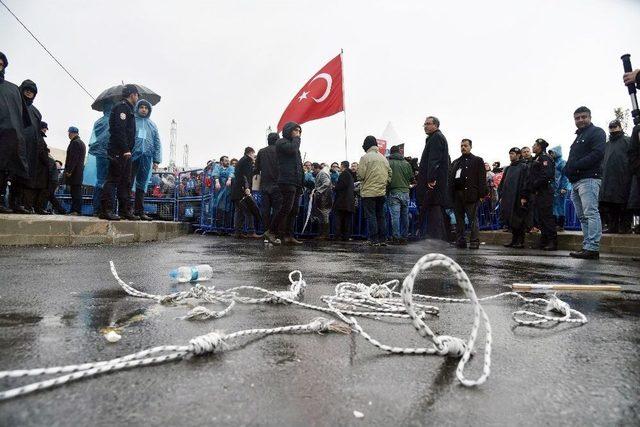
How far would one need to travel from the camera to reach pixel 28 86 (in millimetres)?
6277

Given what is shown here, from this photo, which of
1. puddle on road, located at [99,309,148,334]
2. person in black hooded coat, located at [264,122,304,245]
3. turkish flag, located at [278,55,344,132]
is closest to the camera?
puddle on road, located at [99,309,148,334]

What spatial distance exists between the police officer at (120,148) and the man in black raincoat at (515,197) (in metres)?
6.72

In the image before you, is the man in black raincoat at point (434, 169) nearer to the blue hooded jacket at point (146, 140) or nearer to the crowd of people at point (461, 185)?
the crowd of people at point (461, 185)

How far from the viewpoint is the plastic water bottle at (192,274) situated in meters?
2.81

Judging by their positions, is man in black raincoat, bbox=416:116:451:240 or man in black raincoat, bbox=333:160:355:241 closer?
man in black raincoat, bbox=416:116:451:240

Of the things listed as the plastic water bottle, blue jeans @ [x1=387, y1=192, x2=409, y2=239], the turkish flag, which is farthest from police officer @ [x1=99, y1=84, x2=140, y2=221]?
the turkish flag

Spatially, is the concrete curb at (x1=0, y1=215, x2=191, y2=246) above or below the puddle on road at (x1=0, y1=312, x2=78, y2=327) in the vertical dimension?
above

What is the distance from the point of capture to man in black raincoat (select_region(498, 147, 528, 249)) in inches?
314

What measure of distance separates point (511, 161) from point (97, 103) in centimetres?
905

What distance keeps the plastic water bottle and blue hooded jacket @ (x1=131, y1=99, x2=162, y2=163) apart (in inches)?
186

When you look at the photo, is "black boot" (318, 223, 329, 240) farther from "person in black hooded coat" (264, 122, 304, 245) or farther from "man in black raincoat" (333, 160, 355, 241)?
"person in black hooded coat" (264, 122, 304, 245)

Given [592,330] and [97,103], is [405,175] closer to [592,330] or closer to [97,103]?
Answer: [592,330]

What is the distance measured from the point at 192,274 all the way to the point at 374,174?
522 centimetres

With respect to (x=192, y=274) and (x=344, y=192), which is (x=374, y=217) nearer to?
(x=344, y=192)
